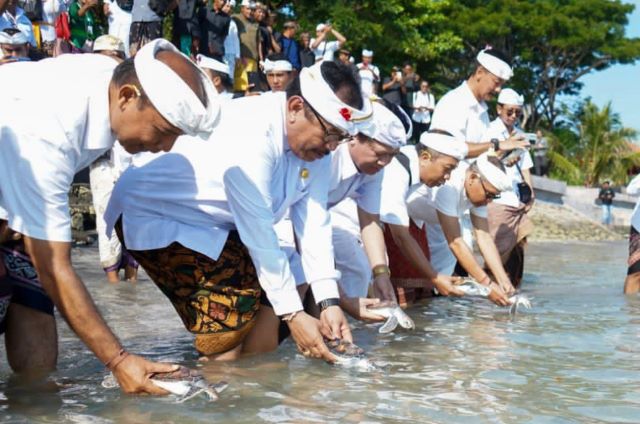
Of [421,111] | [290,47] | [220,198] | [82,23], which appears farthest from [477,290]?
[421,111]

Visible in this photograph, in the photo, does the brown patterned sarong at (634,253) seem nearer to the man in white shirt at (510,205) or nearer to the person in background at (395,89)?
the man in white shirt at (510,205)

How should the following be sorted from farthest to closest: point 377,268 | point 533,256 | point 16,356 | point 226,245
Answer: point 533,256 < point 377,268 < point 226,245 < point 16,356

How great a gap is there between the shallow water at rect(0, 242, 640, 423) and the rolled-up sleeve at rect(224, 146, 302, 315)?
0.38 m

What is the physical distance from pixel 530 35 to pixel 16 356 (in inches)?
1391

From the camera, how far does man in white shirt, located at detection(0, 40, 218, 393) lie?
11.0ft

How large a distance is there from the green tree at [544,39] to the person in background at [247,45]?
24075 mm

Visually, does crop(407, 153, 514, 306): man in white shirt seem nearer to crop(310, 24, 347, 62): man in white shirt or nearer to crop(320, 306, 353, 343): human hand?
crop(320, 306, 353, 343): human hand

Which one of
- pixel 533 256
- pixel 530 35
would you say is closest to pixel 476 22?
pixel 530 35

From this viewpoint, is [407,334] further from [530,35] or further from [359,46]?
[530,35]

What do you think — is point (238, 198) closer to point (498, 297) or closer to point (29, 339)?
point (29, 339)

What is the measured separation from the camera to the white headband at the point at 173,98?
11.3 ft

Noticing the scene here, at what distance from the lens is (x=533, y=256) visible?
1362cm

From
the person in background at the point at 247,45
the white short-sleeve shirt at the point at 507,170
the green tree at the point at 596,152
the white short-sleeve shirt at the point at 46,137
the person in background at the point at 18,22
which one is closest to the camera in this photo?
the white short-sleeve shirt at the point at 46,137

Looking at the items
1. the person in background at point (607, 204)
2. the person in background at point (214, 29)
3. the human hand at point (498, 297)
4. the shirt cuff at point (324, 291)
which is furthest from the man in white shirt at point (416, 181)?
the person in background at point (607, 204)
